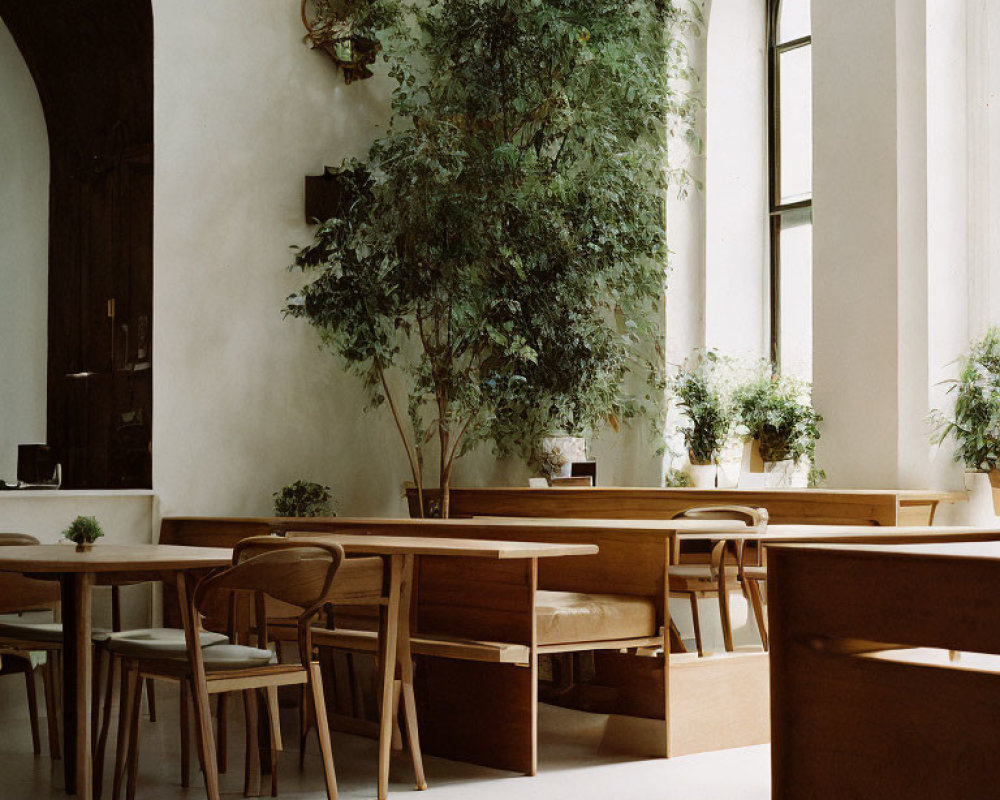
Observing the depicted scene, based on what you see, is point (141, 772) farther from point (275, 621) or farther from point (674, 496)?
point (674, 496)

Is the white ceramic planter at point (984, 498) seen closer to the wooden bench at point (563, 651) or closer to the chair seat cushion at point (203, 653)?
the wooden bench at point (563, 651)

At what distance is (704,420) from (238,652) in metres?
4.33

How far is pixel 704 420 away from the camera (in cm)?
759

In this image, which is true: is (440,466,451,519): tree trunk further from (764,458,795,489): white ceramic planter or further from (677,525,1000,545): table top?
(677,525,1000,545): table top

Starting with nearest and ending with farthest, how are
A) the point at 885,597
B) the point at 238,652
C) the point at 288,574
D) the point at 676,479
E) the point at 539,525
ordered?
the point at 885,597 < the point at 288,574 < the point at 238,652 < the point at 539,525 < the point at 676,479

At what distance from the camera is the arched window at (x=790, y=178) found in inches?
324

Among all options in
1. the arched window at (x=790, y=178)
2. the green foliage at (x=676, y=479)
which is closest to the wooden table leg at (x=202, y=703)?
the green foliage at (x=676, y=479)

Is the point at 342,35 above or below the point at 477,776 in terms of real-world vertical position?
above

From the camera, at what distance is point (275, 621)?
5426 millimetres

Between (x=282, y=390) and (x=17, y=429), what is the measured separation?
1.57 m

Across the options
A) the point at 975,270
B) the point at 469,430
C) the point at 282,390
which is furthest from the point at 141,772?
the point at 975,270

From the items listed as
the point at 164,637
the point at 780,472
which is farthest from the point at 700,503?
the point at 164,637

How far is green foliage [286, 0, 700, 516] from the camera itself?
6.71 metres

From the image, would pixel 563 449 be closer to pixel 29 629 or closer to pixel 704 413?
pixel 704 413
